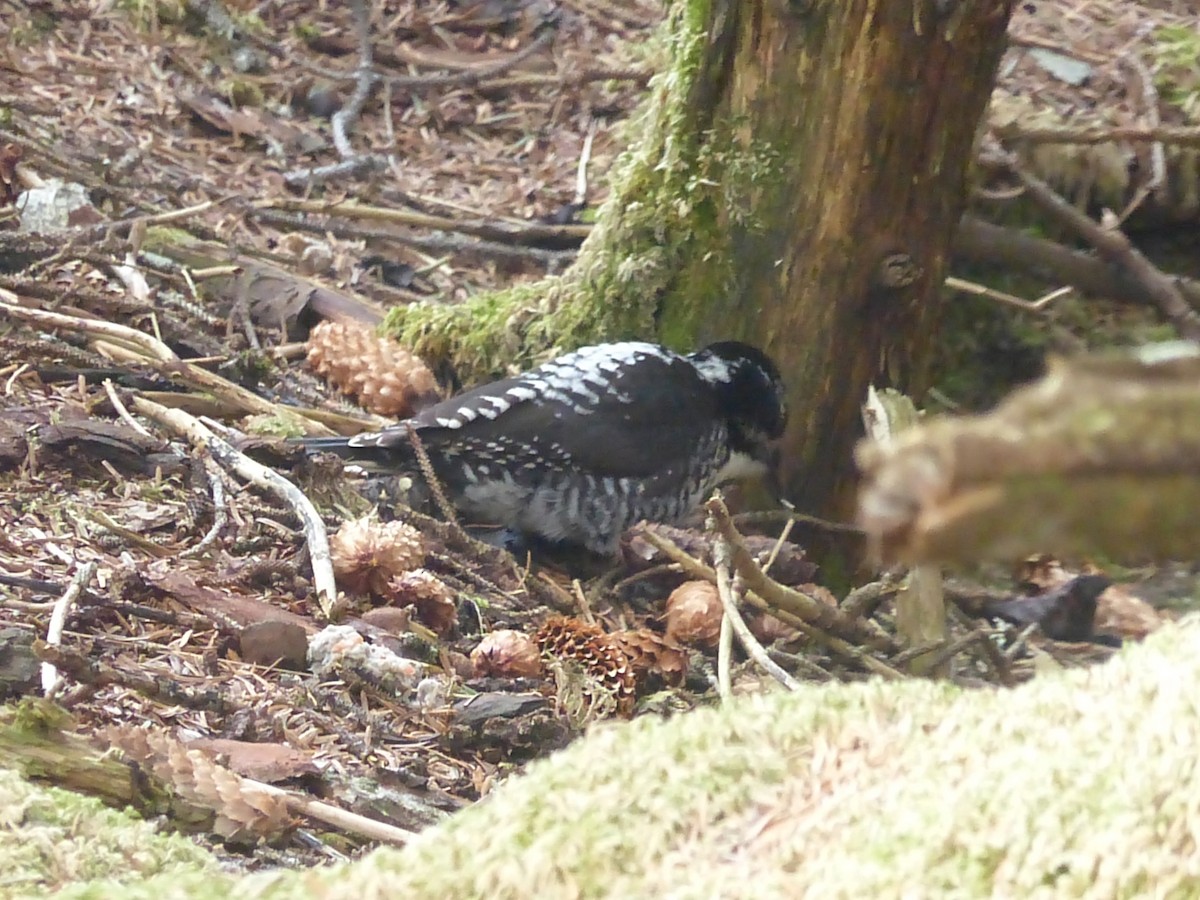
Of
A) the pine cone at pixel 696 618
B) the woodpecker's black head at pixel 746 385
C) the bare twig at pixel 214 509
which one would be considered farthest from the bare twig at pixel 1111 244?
the bare twig at pixel 214 509

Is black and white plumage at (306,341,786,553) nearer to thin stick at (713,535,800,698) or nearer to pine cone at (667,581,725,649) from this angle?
pine cone at (667,581,725,649)

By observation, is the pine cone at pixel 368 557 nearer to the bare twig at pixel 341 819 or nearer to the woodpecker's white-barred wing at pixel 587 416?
the woodpecker's white-barred wing at pixel 587 416

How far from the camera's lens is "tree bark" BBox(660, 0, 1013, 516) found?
295 centimetres

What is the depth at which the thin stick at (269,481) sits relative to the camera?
2.28 m

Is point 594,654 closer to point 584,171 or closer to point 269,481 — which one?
point 269,481

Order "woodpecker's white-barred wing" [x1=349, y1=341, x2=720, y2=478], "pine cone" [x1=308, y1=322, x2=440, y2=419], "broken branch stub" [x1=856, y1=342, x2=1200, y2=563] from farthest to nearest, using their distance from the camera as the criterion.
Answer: "pine cone" [x1=308, y1=322, x2=440, y2=419]
"woodpecker's white-barred wing" [x1=349, y1=341, x2=720, y2=478]
"broken branch stub" [x1=856, y1=342, x2=1200, y2=563]

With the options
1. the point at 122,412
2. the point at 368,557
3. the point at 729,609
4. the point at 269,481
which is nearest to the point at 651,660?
the point at 729,609

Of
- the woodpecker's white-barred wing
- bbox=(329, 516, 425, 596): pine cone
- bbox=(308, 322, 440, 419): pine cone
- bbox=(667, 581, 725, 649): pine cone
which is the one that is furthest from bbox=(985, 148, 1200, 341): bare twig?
bbox=(329, 516, 425, 596): pine cone

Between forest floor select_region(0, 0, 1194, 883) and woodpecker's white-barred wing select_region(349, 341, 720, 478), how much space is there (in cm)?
24

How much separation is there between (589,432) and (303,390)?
2.80 feet

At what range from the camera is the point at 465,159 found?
17.1ft

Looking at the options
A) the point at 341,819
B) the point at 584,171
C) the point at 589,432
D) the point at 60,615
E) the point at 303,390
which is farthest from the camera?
the point at 584,171

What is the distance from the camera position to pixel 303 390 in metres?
3.45

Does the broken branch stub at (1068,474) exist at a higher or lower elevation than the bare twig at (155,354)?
higher
